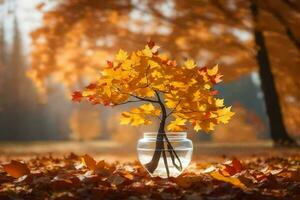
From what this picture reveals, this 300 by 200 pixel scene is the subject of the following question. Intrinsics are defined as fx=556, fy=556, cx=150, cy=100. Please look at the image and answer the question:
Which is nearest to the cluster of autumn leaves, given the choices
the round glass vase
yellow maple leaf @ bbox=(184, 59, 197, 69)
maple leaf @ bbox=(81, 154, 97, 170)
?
yellow maple leaf @ bbox=(184, 59, 197, 69)

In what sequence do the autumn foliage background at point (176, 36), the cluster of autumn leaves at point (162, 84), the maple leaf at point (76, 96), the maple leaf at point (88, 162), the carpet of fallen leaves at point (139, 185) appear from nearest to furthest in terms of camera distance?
the carpet of fallen leaves at point (139, 185) → the cluster of autumn leaves at point (162, 84) → the maple leaf at point (76, 96) → the maple leaf at point (88, 162) → the autumn foliage background at point (176, 36)

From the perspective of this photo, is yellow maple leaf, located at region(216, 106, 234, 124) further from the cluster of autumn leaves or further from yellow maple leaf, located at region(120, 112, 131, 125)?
yellow maple leaf, located at region(120, 112, 131, 125)

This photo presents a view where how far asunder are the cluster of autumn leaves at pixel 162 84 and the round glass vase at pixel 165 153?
0.78ft

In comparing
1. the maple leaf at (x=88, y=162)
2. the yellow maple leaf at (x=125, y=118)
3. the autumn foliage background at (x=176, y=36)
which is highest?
the autumn foliage background at (x=176, y=36)

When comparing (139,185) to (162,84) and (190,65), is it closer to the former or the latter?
(162,84)

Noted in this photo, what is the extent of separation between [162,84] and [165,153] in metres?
0.64

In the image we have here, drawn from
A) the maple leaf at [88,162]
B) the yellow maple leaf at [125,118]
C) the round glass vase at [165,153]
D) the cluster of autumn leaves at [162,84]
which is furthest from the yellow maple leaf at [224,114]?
the maple leaf at [88,162]

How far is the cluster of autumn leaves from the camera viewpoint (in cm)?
493

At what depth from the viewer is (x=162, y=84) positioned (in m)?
5.07

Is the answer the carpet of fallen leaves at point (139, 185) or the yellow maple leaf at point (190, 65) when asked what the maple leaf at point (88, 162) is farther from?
the yellow maple leaf at point (190, 65)

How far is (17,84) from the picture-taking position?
39.3 metres

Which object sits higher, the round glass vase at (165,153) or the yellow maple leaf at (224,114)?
the yellow maple leaf at (224,114)

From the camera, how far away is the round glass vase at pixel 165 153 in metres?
5.11

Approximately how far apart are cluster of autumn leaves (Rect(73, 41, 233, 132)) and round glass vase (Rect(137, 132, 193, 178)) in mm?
238
